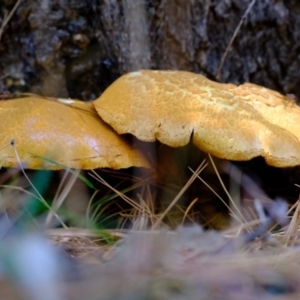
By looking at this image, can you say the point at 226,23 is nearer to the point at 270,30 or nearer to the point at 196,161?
the point at 270,30

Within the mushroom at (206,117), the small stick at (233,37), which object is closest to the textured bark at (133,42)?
the small stick at (233,37)

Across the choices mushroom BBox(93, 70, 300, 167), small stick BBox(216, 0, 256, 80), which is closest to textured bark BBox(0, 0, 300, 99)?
small stick BBox(216, 0, 256, 80)

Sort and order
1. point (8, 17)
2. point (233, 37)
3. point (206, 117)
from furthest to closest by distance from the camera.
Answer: point (233, 37) < point (8, 17) < point (206, 117)

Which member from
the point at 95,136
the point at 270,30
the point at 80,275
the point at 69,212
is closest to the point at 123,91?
the point at 95,136

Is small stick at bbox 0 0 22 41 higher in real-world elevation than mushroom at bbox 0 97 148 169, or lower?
higher

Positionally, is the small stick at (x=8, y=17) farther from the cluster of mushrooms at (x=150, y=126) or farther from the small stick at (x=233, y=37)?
the small stick at (x=233, y=37)

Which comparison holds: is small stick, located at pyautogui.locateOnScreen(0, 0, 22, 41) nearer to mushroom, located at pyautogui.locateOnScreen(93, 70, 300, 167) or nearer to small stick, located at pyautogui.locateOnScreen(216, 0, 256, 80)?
mushroom, located at pyautogui.locateOnScreen(93, 70, 300, 167)

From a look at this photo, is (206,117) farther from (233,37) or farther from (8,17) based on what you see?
(8,17)

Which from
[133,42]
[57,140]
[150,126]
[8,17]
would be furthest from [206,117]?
[8,17]
